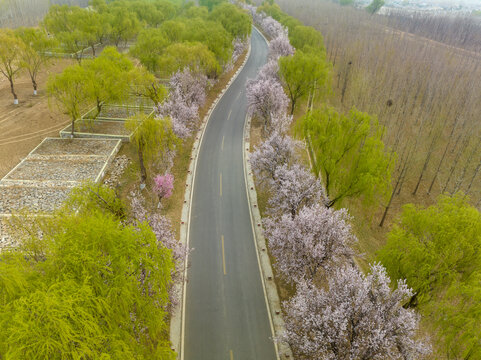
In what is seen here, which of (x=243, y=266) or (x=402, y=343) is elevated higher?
(x=402, y=343)

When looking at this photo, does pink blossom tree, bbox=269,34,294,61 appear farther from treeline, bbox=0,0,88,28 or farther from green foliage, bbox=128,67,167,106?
treeline, bbox=0,0,88,28

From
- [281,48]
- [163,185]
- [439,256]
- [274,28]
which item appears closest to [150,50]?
[281,48]

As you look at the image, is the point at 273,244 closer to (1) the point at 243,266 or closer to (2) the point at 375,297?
(1) the point at 243,266

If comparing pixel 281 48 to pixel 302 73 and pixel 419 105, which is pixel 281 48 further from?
pixel 419 105

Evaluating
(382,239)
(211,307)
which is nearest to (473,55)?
(382,239)

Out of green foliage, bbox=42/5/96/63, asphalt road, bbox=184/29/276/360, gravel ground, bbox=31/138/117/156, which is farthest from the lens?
green foliage, bbox=42/5/96/63

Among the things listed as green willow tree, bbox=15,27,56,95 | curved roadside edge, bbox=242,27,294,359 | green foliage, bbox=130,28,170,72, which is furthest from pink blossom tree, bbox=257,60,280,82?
green willow tree, bbox=15,27,56,95

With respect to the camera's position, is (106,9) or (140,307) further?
(106,9)
